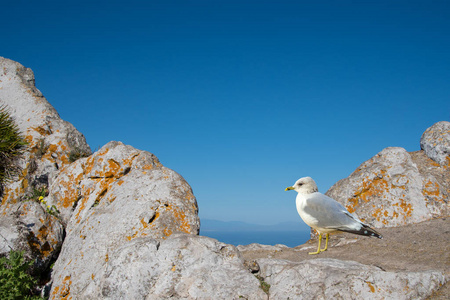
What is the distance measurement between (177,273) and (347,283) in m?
3.19

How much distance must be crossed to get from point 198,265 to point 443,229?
739cm

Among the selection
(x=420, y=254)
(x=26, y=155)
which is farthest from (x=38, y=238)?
(x=420, y=254)

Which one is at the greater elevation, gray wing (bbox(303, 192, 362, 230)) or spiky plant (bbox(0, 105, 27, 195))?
spiky plant (bbox(0, 105, 27, 195))

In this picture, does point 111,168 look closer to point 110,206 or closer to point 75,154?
point 110,206

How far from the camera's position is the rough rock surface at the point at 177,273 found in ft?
21.9

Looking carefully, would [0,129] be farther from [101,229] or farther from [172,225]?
[172,225]

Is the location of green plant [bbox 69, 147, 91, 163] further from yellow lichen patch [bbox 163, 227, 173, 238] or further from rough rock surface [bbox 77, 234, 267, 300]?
rough rock surface [bbox 77, 234, 267, 300]

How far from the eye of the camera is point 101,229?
9312 millimetres

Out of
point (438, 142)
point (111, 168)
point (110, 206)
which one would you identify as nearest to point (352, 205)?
point (438, 142)

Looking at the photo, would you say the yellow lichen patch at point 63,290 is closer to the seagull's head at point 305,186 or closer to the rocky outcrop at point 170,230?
the rocky outcrop at point 170,230

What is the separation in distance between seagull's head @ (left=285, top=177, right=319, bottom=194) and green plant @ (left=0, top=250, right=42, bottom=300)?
6.79 metres

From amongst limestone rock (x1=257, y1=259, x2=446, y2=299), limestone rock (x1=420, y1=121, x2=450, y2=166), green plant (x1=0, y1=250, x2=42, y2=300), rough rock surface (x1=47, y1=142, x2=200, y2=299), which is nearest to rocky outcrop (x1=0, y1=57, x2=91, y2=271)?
rough rock surface (x1=47, y1=142, x2=200, y2=299)

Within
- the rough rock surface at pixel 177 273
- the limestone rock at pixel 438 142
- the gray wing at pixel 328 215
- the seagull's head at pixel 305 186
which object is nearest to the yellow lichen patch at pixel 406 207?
the limestone rock at pixel 438 142

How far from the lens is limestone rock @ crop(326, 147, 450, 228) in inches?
462
